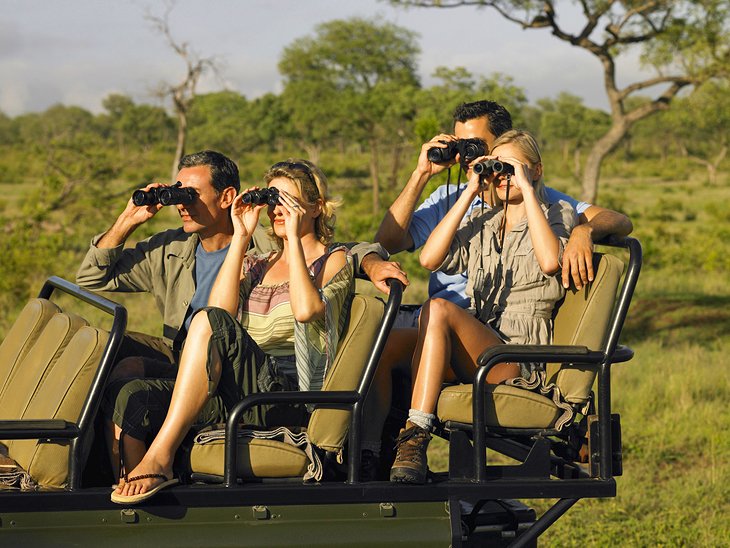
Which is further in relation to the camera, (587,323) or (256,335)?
(256,335)

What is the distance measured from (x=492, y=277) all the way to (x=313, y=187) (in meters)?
0.73

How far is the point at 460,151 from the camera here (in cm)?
397

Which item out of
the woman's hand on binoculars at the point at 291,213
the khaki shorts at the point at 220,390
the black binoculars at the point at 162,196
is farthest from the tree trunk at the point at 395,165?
the khaki shorts at the point at 220,390

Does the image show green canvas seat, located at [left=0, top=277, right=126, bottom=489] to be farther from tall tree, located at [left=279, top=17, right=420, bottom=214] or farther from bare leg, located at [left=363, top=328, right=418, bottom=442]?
tall tree, located at [left=279, top=17, right=420, bottom=214]

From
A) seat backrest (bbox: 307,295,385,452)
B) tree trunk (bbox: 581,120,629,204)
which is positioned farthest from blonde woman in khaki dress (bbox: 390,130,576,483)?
tree trunk (bbox: 581,120,629,204)

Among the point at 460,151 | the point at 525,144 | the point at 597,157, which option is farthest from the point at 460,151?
the point at 597,157

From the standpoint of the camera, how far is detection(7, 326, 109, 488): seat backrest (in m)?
3.19

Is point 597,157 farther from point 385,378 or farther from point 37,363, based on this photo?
point 37,363

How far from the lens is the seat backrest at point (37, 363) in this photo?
353cm

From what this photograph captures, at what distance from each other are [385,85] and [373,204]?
250 inches

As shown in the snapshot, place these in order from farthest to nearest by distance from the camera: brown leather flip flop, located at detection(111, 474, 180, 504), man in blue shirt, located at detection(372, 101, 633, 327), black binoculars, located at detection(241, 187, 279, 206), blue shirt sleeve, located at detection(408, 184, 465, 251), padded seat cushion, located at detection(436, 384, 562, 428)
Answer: blue shirt sleeve, located at detection(408, 184, 465, 251)
man in blue shirt, located at detection(372, 101, 633, 327)
black binoculars, located at detection(241, 187, 279, 206)
padded seat cushion, located at detection(436, 384, 562, 428)
brown leather flip flop, located at detection(111, 474, 180, 504)

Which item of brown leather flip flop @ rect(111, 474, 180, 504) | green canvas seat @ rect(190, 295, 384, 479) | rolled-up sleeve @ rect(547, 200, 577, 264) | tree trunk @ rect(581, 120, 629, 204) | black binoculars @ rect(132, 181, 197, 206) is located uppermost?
tree trunk @ rect(581, 120, 629, 204)

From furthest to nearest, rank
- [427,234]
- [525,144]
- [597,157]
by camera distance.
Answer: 1. [597,157]
2. [427,234]
3. [525,144]

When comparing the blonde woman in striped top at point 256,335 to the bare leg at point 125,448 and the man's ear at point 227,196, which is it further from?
the man's ear at point 227,196
